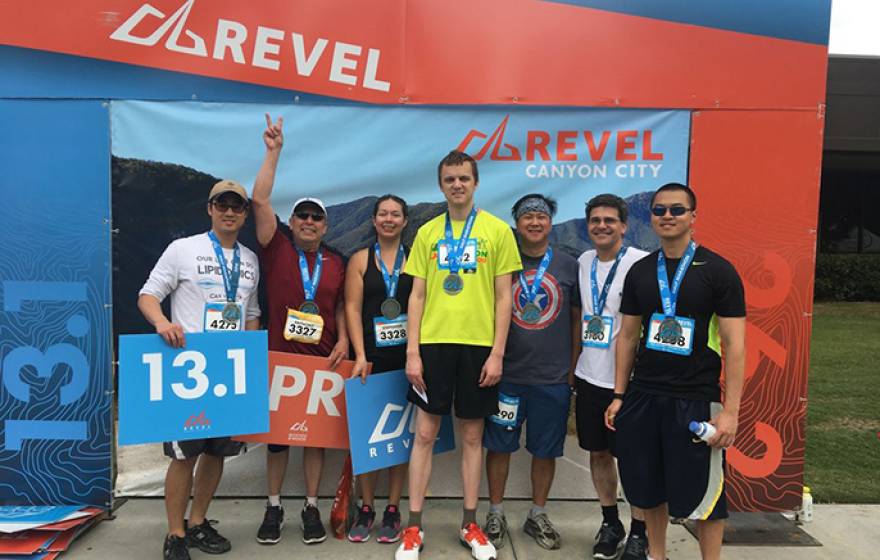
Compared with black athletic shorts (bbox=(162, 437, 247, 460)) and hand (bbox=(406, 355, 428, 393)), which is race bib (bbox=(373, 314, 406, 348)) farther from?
black athletic shorts (bbox=(162, 437, 247, 460))

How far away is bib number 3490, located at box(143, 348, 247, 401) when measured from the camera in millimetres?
2760

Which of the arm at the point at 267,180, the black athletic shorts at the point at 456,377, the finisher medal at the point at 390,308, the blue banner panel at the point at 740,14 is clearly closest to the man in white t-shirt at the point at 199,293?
the arm at the point at 267,180

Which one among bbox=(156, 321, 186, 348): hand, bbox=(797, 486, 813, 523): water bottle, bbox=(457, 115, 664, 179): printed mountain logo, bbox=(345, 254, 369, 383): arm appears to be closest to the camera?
bbox=(156, 321, 186, 348): hand

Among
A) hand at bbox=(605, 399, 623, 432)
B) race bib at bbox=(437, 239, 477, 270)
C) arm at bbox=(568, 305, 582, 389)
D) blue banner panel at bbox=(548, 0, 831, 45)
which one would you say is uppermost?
blue banner panel at bbox=(548, 0, 831, 45)

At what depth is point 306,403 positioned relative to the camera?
316 centimetres

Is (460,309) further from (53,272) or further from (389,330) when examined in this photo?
(53,272)

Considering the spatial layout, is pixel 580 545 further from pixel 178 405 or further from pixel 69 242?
pixel 69 242

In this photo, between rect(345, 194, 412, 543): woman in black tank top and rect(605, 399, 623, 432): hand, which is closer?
rect(605, 399, 623, 432): hand

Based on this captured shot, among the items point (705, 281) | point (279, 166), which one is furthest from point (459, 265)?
point (279, 166)

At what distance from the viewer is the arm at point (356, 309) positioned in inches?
120

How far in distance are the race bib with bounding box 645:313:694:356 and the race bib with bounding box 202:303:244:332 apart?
2.03m

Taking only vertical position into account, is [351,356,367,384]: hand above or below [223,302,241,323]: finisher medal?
below

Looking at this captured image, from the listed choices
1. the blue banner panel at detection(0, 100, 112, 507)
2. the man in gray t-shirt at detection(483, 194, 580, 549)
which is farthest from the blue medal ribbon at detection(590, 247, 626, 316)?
the blue banner panel at detection(0, 100, 112, 507)

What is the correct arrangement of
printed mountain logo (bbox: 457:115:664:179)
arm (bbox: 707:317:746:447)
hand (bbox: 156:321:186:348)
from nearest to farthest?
arm (bbox: 707:317:746:447), hand (bbox: 156:321:186:348), printed mountain logo (bbox: 457:115:664:179)
